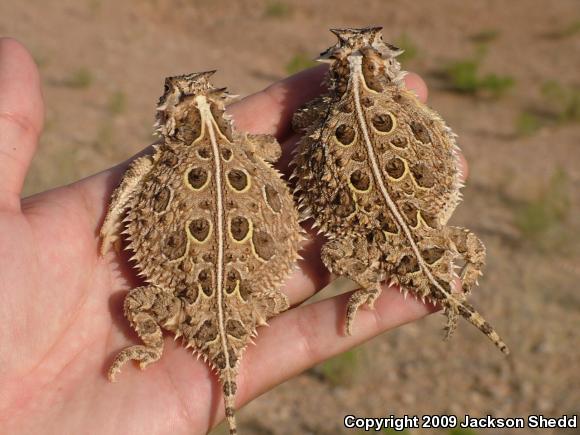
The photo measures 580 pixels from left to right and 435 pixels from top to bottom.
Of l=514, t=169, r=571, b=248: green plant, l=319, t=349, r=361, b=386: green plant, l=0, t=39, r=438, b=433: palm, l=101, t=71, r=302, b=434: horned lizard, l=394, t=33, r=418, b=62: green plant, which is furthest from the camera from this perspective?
l=394, t=33, r=418, b=62: green plant

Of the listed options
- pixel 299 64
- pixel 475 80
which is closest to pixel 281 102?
pixel 299 64

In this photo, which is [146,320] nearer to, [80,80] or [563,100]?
[80,80]

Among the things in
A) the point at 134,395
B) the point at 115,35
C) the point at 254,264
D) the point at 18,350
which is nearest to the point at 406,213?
the point at 254,264

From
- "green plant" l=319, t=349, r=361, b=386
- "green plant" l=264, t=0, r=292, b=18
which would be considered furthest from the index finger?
"green plant" l=264, t=0, r=292, b=18

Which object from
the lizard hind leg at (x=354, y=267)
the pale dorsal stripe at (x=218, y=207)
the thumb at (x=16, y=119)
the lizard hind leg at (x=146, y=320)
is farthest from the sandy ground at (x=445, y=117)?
the thumb at (x=16, y=119)

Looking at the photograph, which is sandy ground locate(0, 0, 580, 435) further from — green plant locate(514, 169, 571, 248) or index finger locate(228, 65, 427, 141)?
index finger locate(228, 65, 427, 141)

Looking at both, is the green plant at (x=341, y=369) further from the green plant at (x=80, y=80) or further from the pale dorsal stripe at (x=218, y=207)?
the green plant at (x=80, y=80)

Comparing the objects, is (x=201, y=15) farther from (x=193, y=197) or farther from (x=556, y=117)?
(x=193, y=197)
